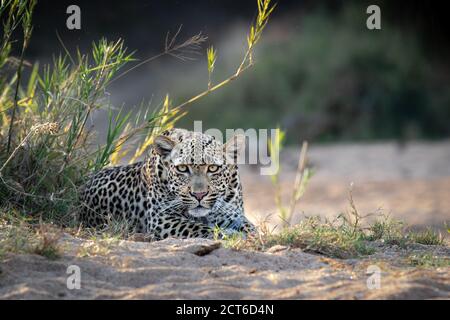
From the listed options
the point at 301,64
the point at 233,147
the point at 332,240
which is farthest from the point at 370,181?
the point at 332,240

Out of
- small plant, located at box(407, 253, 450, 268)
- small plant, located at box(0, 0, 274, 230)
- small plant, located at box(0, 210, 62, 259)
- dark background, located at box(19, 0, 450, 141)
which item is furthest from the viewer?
dark background, located at box(19, 0, 450, 141)

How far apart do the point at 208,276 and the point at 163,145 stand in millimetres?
2399

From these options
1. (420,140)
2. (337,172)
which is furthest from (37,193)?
(420,140)

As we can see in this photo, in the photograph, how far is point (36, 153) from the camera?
771 cm

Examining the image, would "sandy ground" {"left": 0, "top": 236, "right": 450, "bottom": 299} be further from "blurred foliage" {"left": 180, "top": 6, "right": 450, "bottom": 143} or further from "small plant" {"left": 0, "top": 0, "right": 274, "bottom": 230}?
"blurred foliage" {"left": 180, "top": 6, "right": 450, "bottom": 143}

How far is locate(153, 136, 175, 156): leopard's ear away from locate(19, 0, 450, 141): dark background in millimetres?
11845

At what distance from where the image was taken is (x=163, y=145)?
7.95m

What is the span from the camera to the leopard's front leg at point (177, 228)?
295 inches

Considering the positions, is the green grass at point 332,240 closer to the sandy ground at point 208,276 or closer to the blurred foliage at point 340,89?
the sandy ground at point 208,276

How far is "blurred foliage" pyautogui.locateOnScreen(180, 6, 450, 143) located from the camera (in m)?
20.1

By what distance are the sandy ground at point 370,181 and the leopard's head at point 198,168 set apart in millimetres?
5616

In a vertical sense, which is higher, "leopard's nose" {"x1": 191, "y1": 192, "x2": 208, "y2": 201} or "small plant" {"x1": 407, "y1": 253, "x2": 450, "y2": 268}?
"leopard's nose" {"x1": 191, "y1": 192, "x2": 208, "y2": 201}

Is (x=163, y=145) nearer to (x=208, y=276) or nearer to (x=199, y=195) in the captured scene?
(x=199, y=195)

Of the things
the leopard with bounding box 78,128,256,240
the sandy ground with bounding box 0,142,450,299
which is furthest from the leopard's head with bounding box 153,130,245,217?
the sandy ground with bounding box 0,142,450,299
